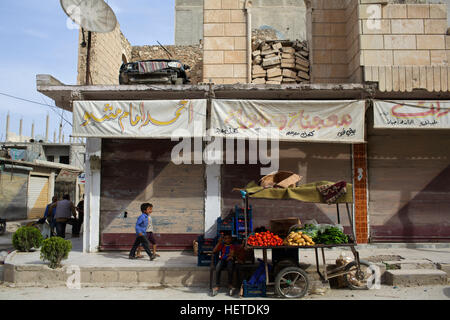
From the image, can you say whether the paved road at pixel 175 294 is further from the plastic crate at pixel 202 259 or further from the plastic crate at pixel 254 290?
the plastic crate at pixel 202 259

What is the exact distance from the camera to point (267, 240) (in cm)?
620

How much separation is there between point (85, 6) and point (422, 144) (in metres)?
10.1

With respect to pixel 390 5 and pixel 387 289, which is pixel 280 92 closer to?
pixel 390 5

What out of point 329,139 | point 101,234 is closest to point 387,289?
point 329,139

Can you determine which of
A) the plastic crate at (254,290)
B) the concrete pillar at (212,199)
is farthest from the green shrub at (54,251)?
the plastic crate at (254,290)

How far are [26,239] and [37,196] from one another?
15.4m

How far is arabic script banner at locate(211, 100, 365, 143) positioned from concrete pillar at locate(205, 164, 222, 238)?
1200 millimetres

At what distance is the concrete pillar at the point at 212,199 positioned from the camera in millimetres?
9406

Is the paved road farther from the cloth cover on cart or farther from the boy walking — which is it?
the cloth cover on cart

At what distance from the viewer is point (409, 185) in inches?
380

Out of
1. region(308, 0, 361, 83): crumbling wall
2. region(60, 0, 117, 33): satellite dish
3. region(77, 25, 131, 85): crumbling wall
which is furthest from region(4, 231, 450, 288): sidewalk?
region(77, 25, 131, 85): crumbling wall
